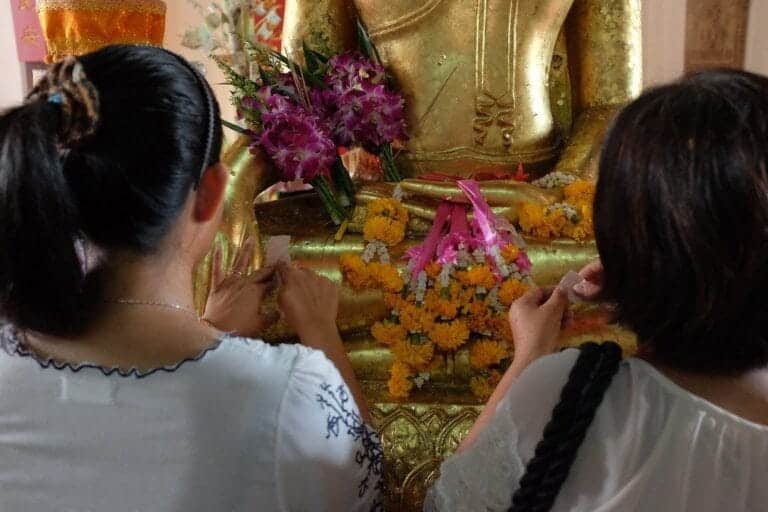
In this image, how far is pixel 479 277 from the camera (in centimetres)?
160

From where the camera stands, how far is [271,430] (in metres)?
0.78

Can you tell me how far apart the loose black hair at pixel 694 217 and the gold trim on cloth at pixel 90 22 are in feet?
6.86

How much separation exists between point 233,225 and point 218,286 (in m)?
0.47

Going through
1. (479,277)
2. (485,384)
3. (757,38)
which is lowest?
(485,384)

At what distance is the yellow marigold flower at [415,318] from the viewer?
1.63 meters

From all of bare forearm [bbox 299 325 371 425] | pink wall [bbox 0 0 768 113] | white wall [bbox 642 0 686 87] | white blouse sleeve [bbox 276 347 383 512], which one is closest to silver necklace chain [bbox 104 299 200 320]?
white blouse sleeve [bbox 276 347 383 512]

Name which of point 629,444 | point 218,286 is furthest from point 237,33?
point 629,444

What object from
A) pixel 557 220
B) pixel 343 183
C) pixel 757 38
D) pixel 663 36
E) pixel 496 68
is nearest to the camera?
pixel 557 220

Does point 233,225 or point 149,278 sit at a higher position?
point 149,278

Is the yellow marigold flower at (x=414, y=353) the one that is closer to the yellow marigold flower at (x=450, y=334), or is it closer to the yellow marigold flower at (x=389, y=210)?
the yellow marigold flower at (x=450, y=334)

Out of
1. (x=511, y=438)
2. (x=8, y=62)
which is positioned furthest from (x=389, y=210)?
(x=8, y=62)

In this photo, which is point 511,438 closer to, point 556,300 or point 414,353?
point 556,300

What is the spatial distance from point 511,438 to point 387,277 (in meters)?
0.92

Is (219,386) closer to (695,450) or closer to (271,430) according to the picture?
(271,430)
